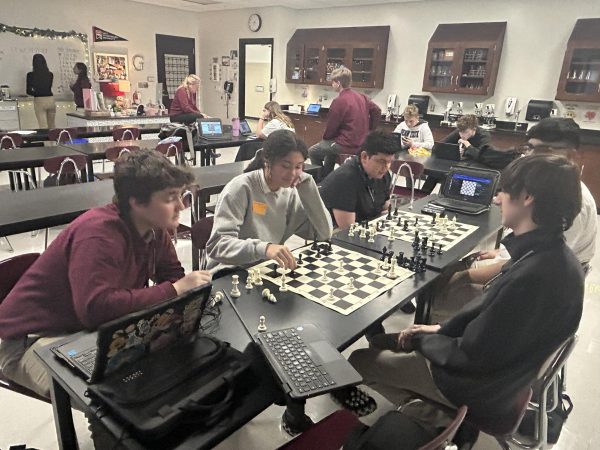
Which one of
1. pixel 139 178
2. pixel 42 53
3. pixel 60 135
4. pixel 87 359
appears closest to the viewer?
pixel 87 359

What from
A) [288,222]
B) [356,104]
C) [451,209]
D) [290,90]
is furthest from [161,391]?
[290,90]

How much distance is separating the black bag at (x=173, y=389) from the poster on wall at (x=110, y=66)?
915 cm

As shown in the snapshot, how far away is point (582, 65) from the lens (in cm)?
585

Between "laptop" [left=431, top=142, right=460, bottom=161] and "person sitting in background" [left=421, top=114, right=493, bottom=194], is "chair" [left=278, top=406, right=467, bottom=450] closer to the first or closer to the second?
"person sitting in background" [left=421, top=114, right=493, bottom=194]

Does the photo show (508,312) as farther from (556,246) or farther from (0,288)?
(0,288)

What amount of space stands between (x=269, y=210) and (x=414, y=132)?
12.7ft

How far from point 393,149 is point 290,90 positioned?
6961 mm

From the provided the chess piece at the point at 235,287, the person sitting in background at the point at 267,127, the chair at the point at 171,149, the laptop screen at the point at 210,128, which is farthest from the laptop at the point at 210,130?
the chess piece at the point at 235,287

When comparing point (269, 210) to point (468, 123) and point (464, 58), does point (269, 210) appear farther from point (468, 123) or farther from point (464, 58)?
point (464, 58)

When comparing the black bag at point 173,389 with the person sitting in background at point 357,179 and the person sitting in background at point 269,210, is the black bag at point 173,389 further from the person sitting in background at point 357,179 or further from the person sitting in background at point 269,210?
the person sitting in background at point 357,179

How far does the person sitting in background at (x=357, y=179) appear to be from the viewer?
2.52 m

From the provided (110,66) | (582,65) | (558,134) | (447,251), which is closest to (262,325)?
(447,251)

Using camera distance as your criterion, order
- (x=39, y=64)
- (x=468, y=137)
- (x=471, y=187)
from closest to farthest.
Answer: (x=471, y=187)
(x=468, y=137)
(x=39, y=64)

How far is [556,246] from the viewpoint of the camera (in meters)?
1.33
